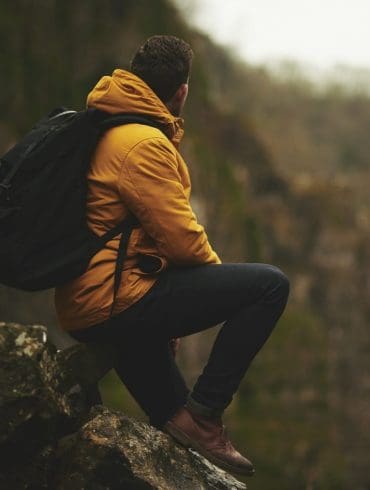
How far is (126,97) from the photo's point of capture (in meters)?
3.15

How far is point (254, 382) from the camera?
42.2 ft

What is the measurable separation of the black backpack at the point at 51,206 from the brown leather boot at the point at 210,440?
2.43 ft

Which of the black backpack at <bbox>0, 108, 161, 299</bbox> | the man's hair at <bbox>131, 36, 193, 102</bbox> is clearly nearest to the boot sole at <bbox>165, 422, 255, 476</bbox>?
the black backpack at <bbox>0, 108, 161, 299</bbox>

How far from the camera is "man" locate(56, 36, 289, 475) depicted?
3.09 meters

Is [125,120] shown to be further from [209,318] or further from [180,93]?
[209,318]

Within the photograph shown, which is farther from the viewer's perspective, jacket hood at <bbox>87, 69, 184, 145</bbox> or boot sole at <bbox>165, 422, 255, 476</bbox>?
boot sole at <bbox>165, 422, 255, 476</bbox>

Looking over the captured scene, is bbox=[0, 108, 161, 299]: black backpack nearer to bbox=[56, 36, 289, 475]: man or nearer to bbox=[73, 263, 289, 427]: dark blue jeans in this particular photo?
bbox=[56, 36, 289, 475]: man

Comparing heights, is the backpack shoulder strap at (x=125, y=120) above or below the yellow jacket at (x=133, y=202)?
above

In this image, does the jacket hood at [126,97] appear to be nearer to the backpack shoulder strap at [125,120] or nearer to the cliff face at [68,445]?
the backpack shoulder strap at [125,120]

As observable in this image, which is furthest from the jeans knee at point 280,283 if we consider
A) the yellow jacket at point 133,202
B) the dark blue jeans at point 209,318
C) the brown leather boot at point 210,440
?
the brown leather boot at point 210,440

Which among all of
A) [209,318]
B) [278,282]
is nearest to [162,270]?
[209,318]

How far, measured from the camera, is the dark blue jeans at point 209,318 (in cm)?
321

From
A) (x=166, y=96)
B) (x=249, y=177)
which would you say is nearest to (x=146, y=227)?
(x=166, y=96)

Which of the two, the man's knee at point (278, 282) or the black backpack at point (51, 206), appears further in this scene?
the man's knee at point (278, 282)
